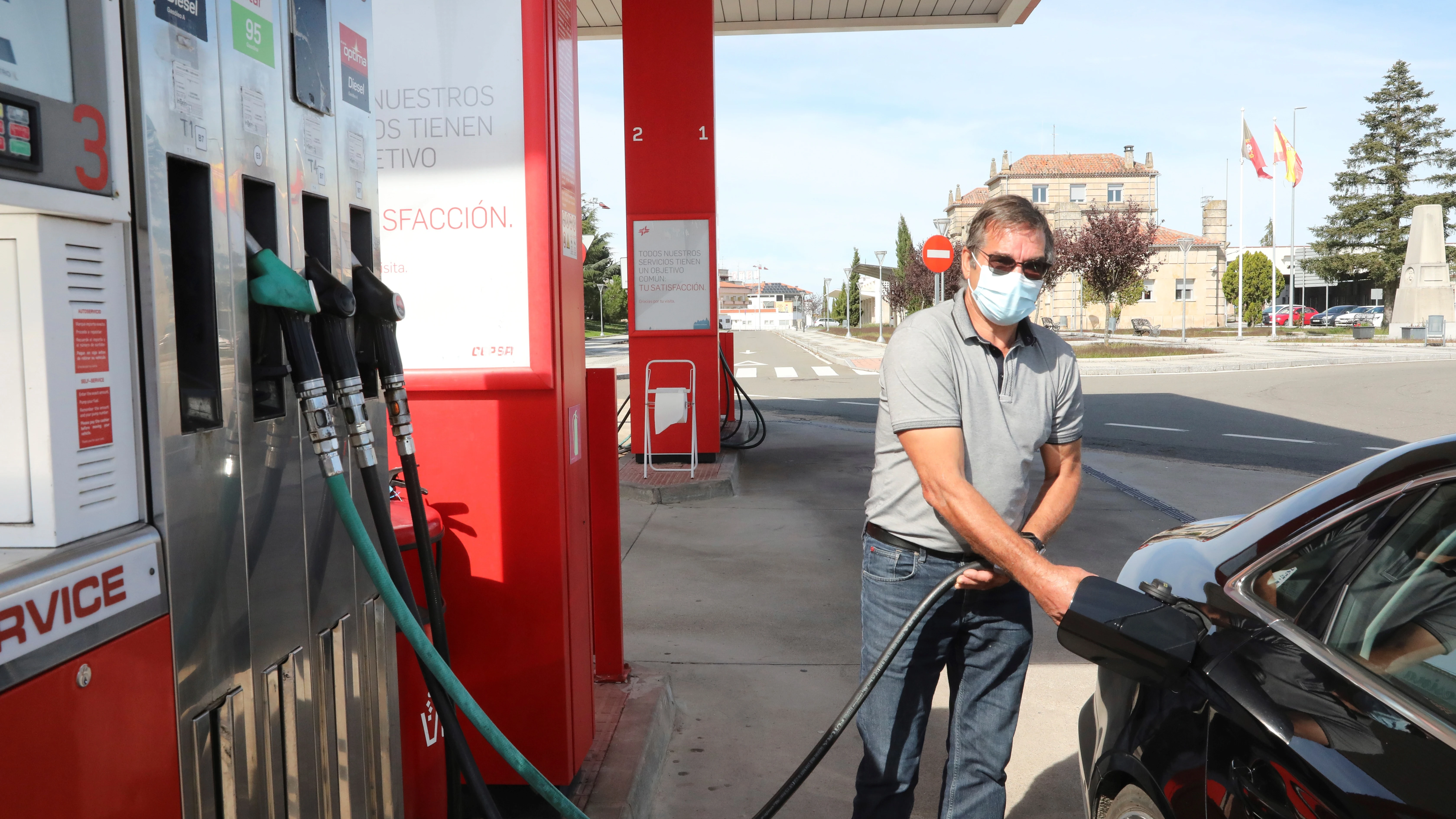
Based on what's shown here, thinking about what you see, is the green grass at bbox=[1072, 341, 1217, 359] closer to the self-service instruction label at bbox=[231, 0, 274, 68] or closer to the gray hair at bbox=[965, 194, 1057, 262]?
the gray hair at bbox=[965, 194, 1057, 262]

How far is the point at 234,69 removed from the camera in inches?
67.1

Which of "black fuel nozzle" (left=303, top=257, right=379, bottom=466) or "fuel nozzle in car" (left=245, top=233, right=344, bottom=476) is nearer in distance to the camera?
"fuel nozzle in car" (left=245, top=233, right=344, bottom=476)

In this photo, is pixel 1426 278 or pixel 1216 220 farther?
pixel 1216 220

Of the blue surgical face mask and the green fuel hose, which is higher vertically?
the blue surgical face mask

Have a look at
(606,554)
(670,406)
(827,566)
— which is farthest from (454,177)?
(670,406)

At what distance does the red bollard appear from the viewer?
387cm

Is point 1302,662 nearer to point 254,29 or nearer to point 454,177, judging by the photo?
point 254,29

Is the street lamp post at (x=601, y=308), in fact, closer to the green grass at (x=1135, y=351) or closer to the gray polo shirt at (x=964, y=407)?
the green grass at (x=1135, y=351)

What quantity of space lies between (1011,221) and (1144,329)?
54.1m

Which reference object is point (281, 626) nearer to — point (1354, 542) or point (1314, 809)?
Result: point (1314, 809)

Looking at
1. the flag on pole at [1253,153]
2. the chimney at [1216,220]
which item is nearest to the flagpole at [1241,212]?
the flag on pole at [1253,153]

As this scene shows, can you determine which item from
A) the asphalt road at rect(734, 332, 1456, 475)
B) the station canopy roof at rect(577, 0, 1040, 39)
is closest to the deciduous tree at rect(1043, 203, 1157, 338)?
the asphalt road at rect(734, 332, 1456, 475)

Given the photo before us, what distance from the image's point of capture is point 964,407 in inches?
101

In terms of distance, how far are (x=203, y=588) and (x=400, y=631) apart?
108 cm
